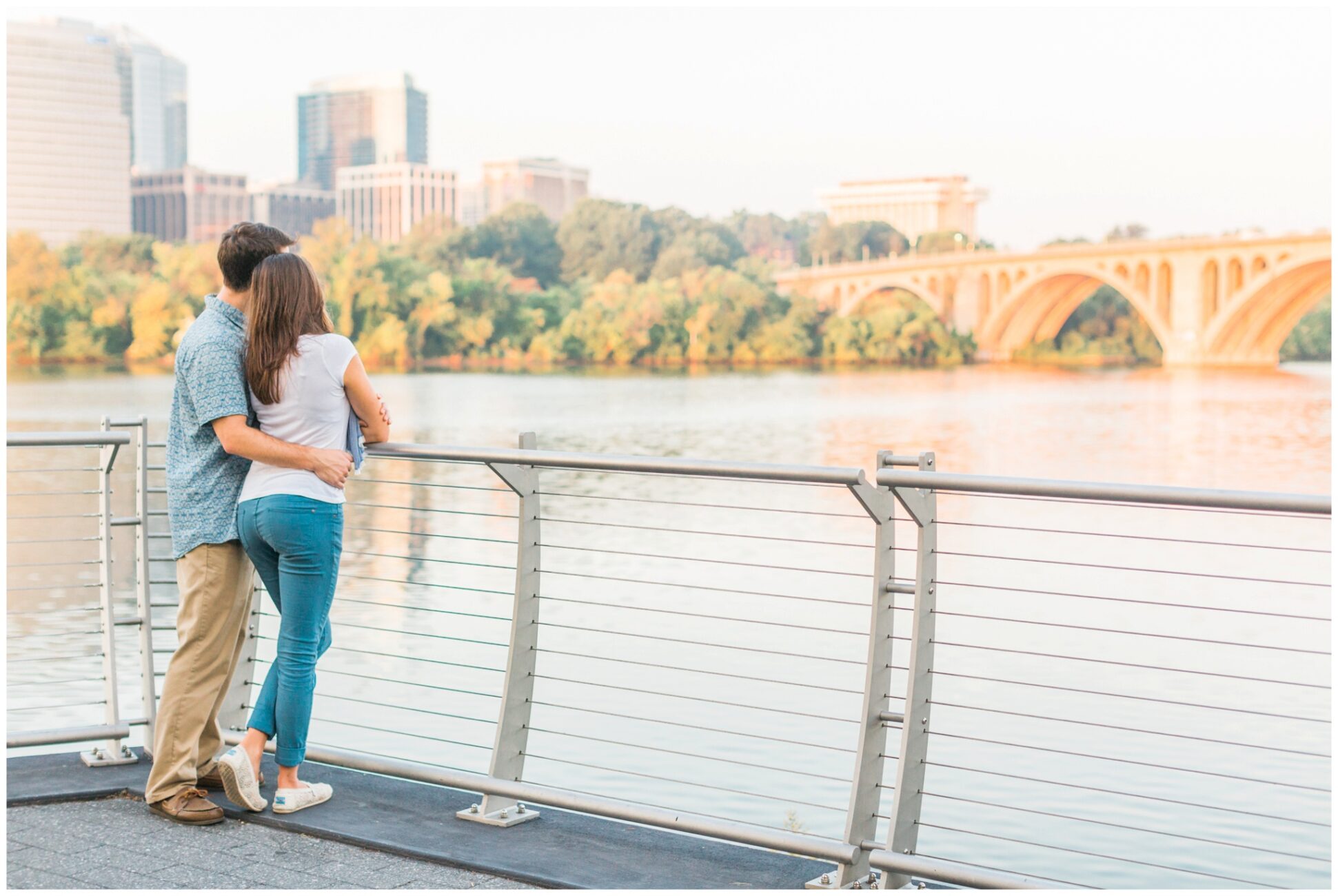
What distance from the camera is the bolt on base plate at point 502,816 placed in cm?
362

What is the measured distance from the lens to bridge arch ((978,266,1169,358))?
57.1 m

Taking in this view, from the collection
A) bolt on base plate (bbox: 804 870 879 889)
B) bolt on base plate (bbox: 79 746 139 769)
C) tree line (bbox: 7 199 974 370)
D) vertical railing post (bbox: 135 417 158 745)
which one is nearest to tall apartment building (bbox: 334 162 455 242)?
tree line (bbox: 7 199 974 370)

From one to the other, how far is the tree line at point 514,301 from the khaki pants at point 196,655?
1875 inches

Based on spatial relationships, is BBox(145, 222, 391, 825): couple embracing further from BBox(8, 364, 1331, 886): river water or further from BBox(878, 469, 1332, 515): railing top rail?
BBox(878, 469, 1332, 515): railing top rail

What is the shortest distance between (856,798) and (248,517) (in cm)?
157

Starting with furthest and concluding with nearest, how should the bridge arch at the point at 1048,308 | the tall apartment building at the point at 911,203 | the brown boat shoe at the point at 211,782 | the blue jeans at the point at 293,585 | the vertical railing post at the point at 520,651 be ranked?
the tall apartment building at the point at 911,203 < the bridge arch at the point at 1048,308 < the brown boat shoe at the point at 211,782 < the vertical railing post at the point at 520,651 < the blue jeans at the point at 293,585

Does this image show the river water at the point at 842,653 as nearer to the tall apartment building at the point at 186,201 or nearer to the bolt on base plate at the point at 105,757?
the bolt on base plate at the point at 105,757

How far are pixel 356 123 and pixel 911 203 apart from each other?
82510 millimetres

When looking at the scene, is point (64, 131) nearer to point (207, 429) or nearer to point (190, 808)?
point (207, 429)

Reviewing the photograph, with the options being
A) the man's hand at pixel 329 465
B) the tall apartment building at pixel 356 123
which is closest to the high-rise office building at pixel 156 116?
the tall apartment building at pixel 356 123

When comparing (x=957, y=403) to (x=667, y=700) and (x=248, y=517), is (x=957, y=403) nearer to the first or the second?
(x=667, y=700)

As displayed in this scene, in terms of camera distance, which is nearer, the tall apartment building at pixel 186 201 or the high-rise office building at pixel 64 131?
the high-rise office building at pixel 64 131

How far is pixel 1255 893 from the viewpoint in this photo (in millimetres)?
2928

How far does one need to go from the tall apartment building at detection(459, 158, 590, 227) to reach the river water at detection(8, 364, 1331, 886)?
218 ft
